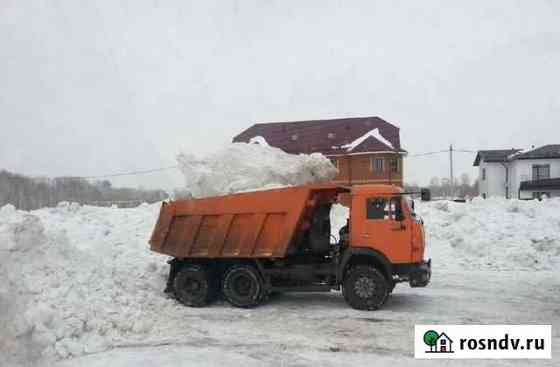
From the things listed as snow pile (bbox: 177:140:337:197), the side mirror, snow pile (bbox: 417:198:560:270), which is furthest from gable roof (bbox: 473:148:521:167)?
the side mirror

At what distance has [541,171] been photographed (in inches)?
1729

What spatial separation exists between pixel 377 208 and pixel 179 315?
437cm

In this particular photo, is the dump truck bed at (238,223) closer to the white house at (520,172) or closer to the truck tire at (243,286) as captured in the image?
the truck tire at (243,286)

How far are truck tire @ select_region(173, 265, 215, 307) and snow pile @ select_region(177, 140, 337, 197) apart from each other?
22.6ft

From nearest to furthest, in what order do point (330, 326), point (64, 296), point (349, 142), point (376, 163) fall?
point (64, 296)
point (330, 326)
point (376, 163)
point (349, 142)

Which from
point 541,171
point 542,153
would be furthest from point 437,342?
point 542,153

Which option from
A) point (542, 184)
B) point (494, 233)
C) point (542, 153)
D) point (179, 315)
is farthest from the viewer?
point (542, 153)

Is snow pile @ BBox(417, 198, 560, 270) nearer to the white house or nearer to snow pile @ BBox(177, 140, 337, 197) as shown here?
snow pile @ BBox(177, 140, 337, 197)

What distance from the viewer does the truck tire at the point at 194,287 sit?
10.9 metres

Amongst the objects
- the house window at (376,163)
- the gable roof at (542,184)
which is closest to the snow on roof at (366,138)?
the house window at (376,163)

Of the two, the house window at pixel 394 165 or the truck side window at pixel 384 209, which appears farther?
the house window at pixel 394 165

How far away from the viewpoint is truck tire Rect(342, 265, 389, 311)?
33.0 ft

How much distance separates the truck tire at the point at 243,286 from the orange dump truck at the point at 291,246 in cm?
2

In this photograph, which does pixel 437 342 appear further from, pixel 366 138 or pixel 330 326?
pixel 366 138
